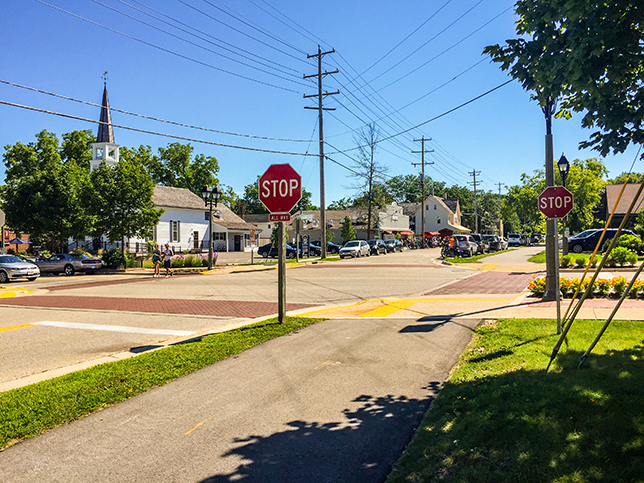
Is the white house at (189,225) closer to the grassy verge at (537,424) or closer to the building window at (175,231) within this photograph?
the building window at (175,231)

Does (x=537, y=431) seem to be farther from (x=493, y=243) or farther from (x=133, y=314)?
(x=493, y=243)

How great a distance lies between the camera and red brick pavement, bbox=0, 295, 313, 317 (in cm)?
1228

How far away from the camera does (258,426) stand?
4582 millimetres

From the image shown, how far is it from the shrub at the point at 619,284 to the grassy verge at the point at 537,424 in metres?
6.41

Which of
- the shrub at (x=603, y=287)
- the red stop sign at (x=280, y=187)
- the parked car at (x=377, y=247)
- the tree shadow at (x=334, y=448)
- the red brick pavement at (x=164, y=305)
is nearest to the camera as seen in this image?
the tree shadow at (x=334, y=448)

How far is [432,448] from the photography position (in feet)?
12.5

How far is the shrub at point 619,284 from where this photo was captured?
11.7 meters

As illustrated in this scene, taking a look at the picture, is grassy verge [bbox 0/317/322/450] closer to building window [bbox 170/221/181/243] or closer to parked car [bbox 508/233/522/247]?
building window [bbox 170/221/181/243]

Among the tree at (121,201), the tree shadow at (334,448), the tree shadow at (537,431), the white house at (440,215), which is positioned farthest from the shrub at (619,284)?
the white house at (440,215)

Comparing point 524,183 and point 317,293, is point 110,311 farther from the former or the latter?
point 524,183

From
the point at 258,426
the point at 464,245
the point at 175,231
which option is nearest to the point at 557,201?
the point at 258,426

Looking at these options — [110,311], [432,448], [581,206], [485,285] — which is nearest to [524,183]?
[581,206]

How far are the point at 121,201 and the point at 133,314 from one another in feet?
74.2

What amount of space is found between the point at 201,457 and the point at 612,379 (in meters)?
4.08
